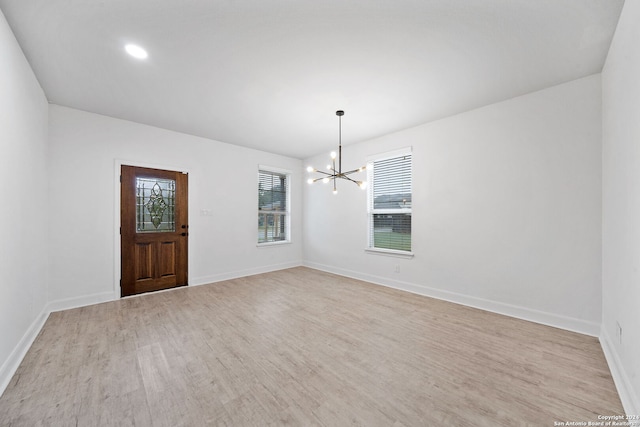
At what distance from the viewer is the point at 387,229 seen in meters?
4.73

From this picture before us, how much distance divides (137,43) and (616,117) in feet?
13.7

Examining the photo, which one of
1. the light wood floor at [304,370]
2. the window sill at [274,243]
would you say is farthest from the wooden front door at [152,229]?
the window sill at [274,243]

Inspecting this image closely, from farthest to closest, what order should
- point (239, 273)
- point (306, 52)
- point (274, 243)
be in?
point (274, 243)
point (239, 273)
point (306, 52)

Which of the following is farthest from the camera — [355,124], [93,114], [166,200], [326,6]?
[166,200]

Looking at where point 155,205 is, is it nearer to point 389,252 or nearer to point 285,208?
point 285,208

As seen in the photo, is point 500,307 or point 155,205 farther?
point 155,205

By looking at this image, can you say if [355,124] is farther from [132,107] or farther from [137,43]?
[132,107]

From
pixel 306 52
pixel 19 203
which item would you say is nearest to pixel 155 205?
pixel 19 203

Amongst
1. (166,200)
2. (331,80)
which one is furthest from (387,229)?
(166,200)

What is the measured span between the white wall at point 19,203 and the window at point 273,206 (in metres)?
3.40

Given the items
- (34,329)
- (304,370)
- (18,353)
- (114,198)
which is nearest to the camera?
(304,370)

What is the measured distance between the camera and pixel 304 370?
2.08 meters

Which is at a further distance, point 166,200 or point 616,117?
point 166,200

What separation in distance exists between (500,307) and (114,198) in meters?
5.73
